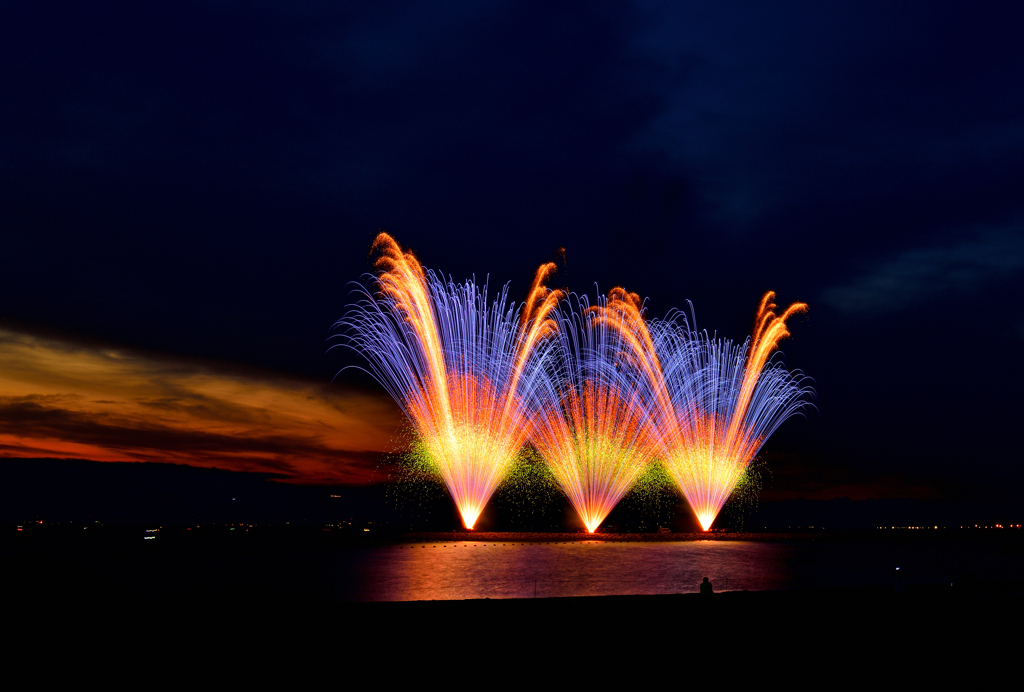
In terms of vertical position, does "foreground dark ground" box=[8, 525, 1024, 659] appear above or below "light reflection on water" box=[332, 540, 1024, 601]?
above

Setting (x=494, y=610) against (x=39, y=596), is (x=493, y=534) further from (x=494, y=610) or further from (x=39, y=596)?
(x=494, y=610)

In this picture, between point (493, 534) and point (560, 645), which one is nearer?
point (560, 645)

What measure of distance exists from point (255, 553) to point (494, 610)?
291ft

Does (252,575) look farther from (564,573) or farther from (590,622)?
(590,622)

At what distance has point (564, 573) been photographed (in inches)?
2199

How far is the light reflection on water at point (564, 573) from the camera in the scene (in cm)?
4497

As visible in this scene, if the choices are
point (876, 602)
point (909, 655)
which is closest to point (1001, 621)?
point (876, 602)

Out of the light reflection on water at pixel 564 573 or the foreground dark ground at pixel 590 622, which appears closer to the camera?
the foreground dark ground at pixel 590 622

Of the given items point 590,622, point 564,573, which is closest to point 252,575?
point 564,573

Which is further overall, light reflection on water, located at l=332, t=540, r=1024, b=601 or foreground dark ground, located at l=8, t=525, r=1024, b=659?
light reflection on water, located at l=332, t=540, r=1024, b=601

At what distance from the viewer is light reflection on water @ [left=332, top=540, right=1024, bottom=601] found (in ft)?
148

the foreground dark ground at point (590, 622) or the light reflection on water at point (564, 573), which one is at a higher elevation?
the foreground dark ground at point (590, 622)

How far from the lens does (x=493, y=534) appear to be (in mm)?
103125

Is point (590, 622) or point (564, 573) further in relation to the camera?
point (564, 573)
